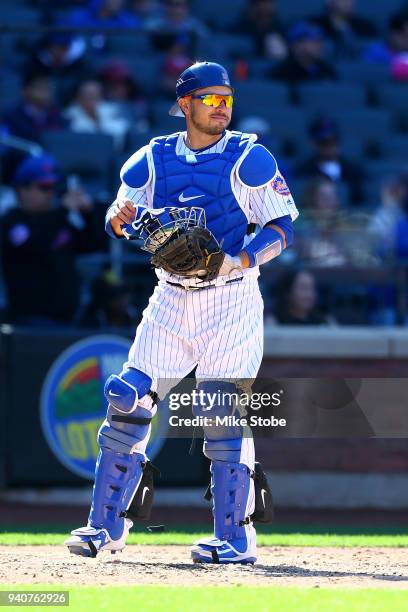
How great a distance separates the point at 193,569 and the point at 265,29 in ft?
27.3

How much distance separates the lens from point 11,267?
870 centimetres

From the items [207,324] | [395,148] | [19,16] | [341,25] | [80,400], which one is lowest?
[80,400]

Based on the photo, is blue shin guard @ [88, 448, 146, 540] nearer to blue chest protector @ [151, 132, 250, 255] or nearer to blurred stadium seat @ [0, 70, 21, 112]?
blue chest protector @ [151, 132, 250, 255]

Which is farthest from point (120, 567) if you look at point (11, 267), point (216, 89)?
point (11, 267)

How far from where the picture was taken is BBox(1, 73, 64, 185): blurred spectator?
991cm

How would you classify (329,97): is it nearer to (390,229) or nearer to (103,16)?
(103,16)

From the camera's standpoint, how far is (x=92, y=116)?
10.5 metres

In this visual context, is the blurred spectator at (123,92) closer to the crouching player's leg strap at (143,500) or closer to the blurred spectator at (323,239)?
the blurred spectator at (323,239)

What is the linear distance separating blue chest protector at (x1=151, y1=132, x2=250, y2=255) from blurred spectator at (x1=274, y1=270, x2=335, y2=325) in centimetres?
345

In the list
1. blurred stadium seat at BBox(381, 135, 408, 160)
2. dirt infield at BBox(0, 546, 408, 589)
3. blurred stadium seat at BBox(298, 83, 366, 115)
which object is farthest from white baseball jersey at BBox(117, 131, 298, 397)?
blurred stadium seat at BBox(298, 83, 366, 115)

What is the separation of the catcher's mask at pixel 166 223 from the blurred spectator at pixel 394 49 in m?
8.07

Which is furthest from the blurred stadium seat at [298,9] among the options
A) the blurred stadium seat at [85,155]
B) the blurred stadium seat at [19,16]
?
the blurred stadium seat at [85,155]

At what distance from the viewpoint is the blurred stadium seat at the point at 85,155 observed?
1002 cm

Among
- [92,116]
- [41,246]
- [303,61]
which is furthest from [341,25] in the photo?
[41,246]
